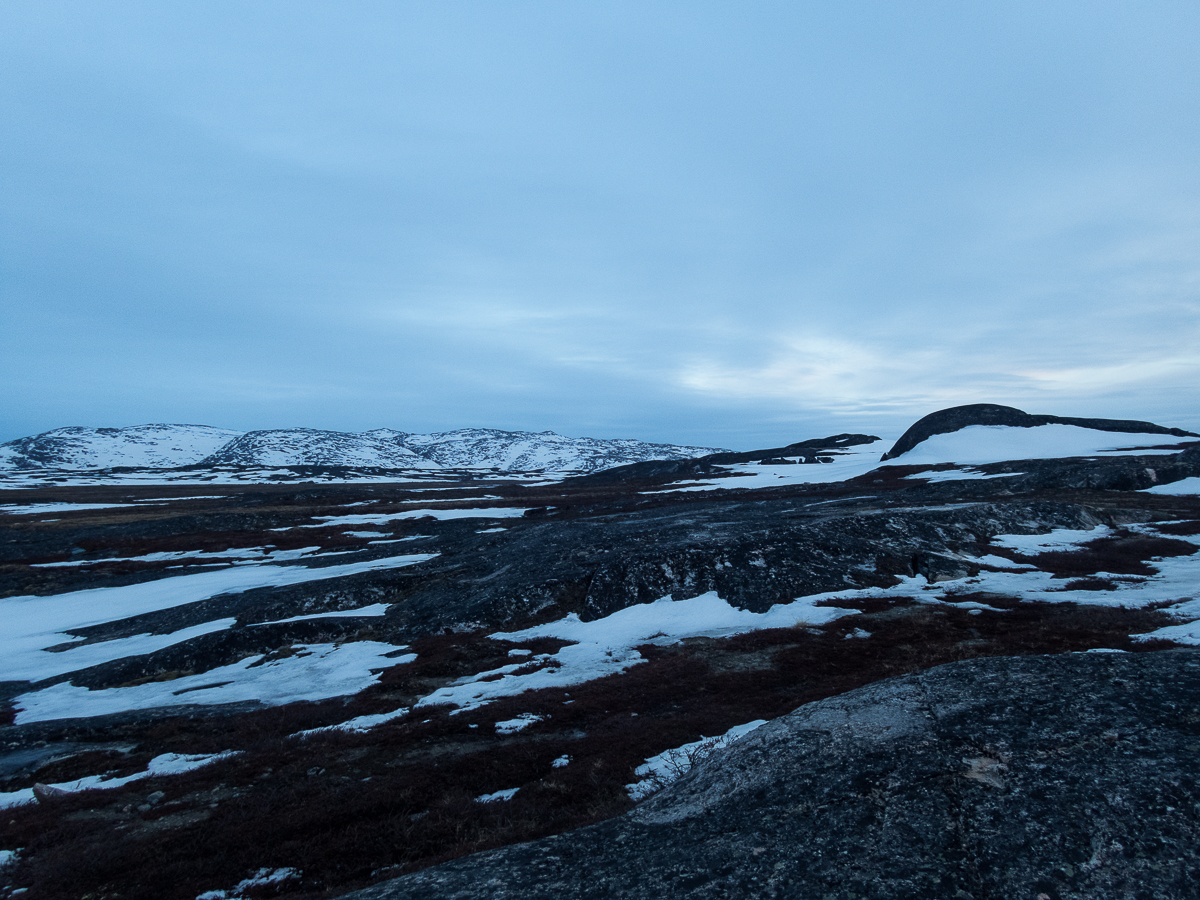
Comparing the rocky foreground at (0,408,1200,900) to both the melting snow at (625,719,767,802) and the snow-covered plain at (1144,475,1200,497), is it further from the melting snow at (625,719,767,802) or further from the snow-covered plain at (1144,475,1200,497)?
the snow-covered plain at (1144,475,1200,497)

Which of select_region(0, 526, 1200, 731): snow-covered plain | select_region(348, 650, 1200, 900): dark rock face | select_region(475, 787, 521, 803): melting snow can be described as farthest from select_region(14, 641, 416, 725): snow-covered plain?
select_region(348, 650, 1200, 900): dark rock face

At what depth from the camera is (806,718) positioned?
34.3 feet

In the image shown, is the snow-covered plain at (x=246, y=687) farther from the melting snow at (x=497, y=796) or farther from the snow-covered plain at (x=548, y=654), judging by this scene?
the melting snow at (x=497, y=796)

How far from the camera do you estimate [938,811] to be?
7055 millimetres

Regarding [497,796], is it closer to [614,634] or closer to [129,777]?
[129,777]

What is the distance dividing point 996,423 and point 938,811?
405ft

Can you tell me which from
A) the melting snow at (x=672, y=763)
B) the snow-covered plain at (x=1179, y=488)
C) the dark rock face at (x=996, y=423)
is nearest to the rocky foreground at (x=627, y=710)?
the melting snow at (x=672, y=763)

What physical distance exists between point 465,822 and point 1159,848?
10.8 metres

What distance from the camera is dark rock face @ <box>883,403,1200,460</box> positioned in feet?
338

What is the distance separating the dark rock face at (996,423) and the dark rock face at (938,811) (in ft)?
348

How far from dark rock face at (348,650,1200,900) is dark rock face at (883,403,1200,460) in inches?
4175

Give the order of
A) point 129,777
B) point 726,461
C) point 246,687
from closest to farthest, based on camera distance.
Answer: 1. point 129,777
2. point 246,687
3. point 726,461

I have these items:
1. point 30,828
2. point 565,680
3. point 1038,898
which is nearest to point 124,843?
point 30,828

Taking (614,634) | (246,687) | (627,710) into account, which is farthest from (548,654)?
(246,687)
